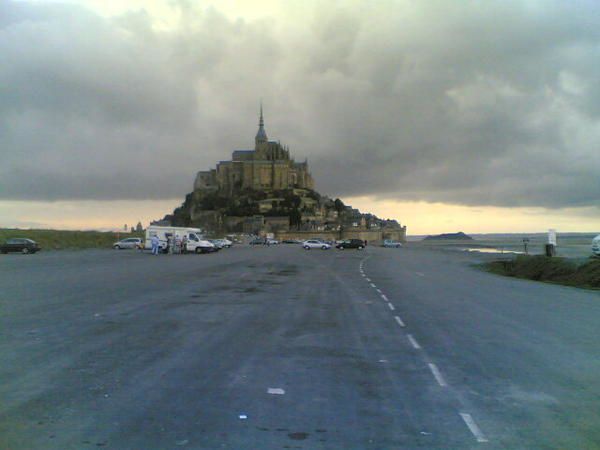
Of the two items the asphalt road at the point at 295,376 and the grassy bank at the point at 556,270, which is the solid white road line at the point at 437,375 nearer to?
the asphalt road at the point at 295,376

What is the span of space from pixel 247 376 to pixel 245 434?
223cm

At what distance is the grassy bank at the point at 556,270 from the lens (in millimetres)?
26594

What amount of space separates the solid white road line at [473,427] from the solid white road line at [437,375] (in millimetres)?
1276

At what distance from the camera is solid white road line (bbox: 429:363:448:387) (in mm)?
7348

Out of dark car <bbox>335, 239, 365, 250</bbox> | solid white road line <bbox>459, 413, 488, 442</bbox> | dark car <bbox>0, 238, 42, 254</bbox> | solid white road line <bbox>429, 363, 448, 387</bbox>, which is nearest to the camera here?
solid white road line <bbox>459, 413, 488, 442</bbox>

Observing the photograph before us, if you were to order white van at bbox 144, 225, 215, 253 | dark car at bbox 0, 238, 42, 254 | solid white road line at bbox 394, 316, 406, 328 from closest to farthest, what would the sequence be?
1. solid white road line at bbox 394, 316, 406, 328
2. dark car at bbox 0, 238, 42, 254
3. white van at bbox 144, 225, 215, 253

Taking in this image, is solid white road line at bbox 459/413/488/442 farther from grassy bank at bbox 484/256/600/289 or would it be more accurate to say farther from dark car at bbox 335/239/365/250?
dark car at bbox 335/239/365/250

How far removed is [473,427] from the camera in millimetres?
5637

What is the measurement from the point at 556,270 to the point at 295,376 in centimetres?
2748

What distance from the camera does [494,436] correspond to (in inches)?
213

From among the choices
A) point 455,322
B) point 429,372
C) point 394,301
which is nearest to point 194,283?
point 394,301

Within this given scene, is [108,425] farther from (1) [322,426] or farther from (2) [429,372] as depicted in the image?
(2) [429,372]

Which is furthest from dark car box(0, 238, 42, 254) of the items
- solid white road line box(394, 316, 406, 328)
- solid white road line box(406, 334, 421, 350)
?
solid white road line box(406, 334, 421, 350)

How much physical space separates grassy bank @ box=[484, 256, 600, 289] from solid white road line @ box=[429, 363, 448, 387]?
19.4m
